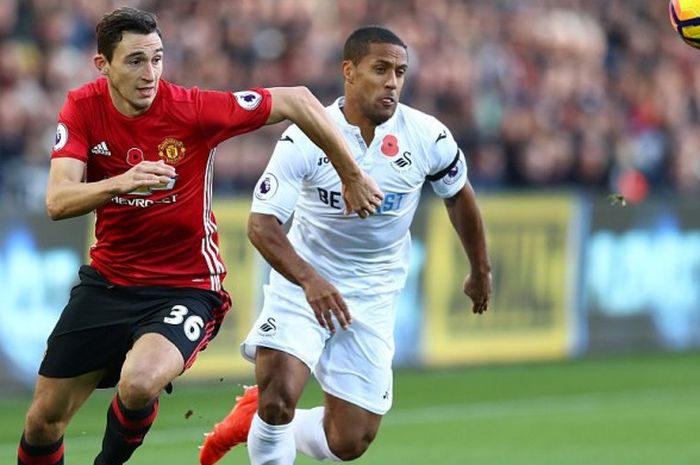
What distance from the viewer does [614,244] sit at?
657 inches

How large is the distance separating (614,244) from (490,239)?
66.5 inches

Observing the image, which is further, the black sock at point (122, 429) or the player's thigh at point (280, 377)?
the player's thigh at point (280, 377)

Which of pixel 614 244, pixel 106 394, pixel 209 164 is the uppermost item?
pixel 209 164

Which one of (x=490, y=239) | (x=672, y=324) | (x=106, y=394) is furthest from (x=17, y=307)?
(x=672, y=324)

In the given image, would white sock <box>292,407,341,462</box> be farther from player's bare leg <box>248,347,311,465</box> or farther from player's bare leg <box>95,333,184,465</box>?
player's bare leg <box>95,333,184,465</box>

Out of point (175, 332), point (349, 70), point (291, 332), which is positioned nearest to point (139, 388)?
point (175, 332)

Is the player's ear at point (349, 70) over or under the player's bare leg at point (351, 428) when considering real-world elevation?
over

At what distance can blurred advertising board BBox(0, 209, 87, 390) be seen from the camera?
12844 millimetres

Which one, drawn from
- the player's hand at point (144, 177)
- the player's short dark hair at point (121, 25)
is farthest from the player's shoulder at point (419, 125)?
the player's hand at point (144, 177)

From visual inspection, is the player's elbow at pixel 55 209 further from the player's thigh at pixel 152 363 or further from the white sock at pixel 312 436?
the white sock at pixel 312 436

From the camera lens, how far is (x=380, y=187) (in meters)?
8.32

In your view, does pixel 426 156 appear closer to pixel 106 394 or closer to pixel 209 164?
pixel 209 164

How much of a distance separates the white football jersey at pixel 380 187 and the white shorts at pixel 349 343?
92 millimetres

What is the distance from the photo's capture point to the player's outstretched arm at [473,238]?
859 cm
